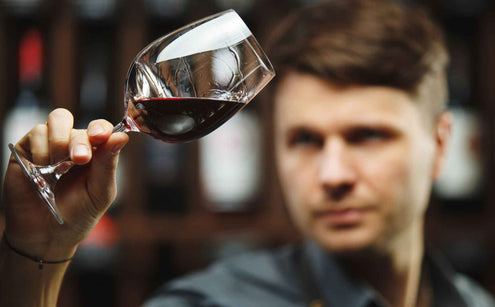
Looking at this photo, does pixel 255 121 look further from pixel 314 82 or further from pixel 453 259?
pixel 453 259

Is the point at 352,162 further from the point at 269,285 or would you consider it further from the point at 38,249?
the point at 38,249

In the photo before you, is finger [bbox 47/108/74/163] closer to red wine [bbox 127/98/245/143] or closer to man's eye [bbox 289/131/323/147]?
red wine [bbox 127/98/245/143]

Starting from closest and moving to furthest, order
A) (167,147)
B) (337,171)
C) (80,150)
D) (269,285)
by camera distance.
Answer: (80,150)
(337,171)
(269,285)
(167,147)

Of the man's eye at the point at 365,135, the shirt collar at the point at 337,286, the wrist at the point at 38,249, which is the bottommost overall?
the shirt collar at the point at 337,286

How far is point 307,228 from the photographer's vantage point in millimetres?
953

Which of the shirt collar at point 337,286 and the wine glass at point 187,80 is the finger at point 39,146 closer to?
the wine glass at point 187,80

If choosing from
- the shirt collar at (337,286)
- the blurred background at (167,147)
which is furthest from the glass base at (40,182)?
the blurred background at (167,147)

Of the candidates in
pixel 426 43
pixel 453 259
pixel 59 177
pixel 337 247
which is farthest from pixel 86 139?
pixel 453 259

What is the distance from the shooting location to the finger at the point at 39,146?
0.47 m

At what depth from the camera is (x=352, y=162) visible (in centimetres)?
93

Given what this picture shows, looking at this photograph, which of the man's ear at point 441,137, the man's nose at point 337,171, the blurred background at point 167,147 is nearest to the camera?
the man's nose at point 337,171

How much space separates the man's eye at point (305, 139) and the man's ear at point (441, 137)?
0.91ft

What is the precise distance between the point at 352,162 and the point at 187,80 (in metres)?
0.49

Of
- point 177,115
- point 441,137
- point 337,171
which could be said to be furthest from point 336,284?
point 177,115
